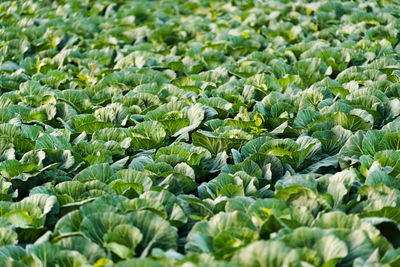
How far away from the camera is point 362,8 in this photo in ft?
22.3

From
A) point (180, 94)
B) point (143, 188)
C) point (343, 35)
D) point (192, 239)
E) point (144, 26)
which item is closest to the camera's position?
point (192, 239)

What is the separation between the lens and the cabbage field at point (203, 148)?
7.20 feet

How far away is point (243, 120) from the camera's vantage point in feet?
11.5

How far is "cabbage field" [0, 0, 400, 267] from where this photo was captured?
2193 mm

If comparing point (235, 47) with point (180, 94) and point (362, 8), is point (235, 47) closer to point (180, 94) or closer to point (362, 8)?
point (180, 94)

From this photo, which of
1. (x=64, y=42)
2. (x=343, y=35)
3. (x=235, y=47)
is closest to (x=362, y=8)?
(x=343, y=35)

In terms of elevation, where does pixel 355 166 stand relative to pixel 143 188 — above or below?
below

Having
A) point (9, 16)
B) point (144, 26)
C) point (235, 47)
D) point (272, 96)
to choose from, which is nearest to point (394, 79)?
point (272, 96)

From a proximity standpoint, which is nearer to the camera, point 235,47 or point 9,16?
point 235,47

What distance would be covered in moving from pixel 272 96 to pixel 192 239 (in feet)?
5.85

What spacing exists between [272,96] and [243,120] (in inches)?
15.5

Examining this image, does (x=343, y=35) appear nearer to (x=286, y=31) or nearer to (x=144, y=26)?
(x=286, y=31)

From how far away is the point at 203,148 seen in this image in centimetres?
310

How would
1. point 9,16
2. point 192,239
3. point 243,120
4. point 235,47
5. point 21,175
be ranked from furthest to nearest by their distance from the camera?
point 9,16 < point 235,47 < point 243,120 < point 21,175 < point 192,239
